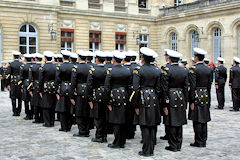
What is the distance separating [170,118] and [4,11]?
19.8 meters

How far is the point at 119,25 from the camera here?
29.0m

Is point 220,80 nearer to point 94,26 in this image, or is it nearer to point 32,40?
point 32,40

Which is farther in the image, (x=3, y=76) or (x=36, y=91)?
(x=3, y=76)

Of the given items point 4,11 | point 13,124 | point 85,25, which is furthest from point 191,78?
point 85,25

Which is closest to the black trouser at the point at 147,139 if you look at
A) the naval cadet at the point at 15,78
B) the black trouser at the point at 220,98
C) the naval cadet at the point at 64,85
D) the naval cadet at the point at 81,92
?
the naval cadet at the point at 81,92

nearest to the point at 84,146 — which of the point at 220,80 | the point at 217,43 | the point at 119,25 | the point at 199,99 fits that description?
the point at 199,99

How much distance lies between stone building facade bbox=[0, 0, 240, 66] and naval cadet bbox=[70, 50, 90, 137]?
17.1 meters

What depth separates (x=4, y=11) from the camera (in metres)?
23.5

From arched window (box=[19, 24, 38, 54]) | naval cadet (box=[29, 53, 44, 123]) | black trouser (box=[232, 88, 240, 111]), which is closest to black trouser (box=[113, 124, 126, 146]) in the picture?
naval cadet (box=[29, 53, 44, 123])

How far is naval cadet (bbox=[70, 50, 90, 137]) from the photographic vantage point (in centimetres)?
798

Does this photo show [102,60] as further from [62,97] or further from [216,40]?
[216,40]

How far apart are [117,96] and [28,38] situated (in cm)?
1947

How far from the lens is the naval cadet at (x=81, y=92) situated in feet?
26.2

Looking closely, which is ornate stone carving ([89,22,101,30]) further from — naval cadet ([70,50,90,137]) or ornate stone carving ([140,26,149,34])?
naval cadet ([70,50,90,137])
